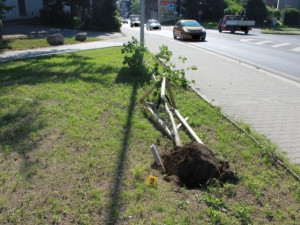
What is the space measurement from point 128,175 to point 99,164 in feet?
1.58

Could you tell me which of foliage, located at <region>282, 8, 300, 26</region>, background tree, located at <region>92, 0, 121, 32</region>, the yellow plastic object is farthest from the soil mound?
foliage, located at <region>282, 8, 300, 26</region>

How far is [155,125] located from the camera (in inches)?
229

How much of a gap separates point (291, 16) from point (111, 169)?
58.5 meters

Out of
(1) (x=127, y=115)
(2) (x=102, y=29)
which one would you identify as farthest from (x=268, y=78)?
(2) (x=102, y=29)

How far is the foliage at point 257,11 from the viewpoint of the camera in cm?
5706

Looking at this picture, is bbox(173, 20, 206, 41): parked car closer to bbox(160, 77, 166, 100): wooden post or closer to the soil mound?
bbox(160, 77, 166, 100): wooden post

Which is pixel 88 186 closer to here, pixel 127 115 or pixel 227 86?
pixel 127 115

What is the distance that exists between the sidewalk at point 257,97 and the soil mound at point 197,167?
4.32 feet

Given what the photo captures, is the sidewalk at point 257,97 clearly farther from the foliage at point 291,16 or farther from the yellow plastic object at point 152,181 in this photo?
the foliage at point 291,16

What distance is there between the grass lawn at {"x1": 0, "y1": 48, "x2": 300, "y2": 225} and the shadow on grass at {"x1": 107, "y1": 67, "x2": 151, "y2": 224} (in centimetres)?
1

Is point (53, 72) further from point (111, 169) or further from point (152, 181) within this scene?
point (152, 181)

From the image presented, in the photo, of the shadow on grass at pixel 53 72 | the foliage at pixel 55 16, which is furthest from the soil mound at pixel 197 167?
the foliage at pixel 55 16

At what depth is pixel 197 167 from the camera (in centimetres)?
397

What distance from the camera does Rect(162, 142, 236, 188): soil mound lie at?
3.95 meters
